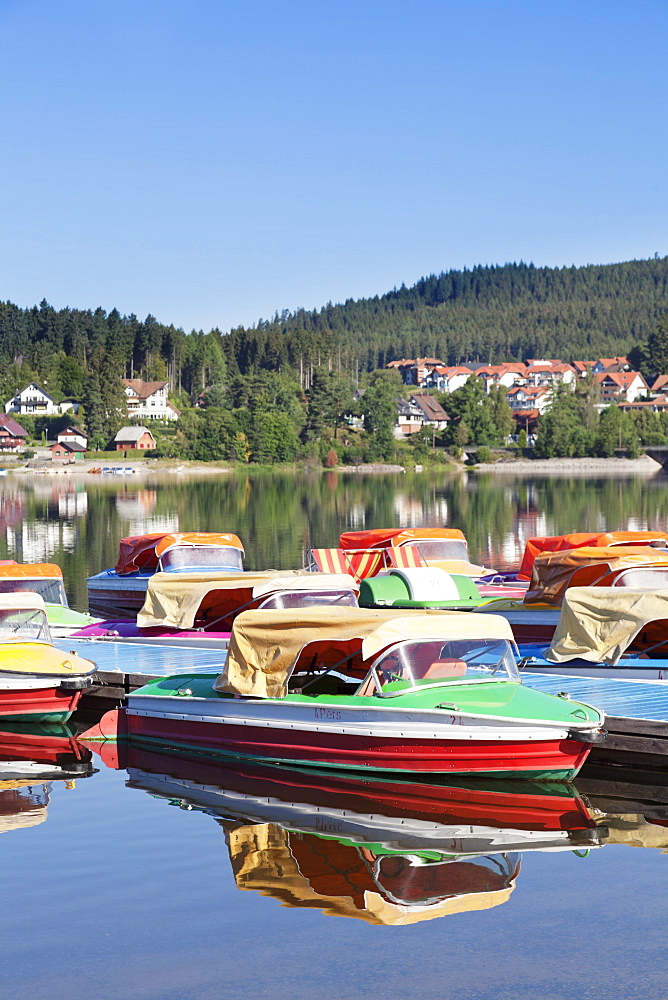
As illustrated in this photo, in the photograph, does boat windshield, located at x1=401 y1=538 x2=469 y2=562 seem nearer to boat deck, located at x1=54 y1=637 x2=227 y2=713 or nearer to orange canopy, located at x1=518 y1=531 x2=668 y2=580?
orange canopy, located at x1=518 y1=531 x2=668 y2=580

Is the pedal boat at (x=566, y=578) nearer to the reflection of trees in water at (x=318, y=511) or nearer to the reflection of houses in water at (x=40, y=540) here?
the reflection of trees in water at (x=318, y=511)

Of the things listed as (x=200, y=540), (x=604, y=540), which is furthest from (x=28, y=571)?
(x=604, y=540)

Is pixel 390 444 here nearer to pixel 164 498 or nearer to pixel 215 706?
pixel 164 498

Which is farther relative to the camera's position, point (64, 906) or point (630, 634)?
point (630, 634)

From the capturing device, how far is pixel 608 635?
1870cm

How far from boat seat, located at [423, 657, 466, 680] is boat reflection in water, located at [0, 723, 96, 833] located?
5.51 m

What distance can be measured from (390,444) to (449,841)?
161239mm

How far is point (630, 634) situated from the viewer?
60.6 ft

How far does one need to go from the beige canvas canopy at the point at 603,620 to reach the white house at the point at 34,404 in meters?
181

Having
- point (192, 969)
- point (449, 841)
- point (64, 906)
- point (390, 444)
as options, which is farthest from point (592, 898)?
point (390, 444)

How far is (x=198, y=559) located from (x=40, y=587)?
22.5 feet

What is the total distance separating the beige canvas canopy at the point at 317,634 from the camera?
16.2m

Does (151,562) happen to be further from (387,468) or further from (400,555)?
(387,468)

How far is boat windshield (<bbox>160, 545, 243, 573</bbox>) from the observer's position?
31734 mm
